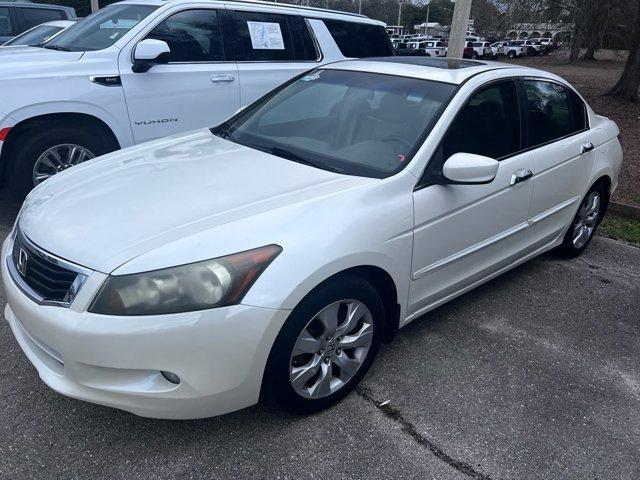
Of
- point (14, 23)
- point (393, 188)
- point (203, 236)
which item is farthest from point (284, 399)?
point (14, 23)

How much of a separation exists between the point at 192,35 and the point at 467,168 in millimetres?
3630

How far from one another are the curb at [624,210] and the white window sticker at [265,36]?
4003 millimetres

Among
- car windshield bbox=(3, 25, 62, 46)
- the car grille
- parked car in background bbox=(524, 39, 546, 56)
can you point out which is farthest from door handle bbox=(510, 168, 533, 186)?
parked car in background bbox=(524, 39, 546, 56)

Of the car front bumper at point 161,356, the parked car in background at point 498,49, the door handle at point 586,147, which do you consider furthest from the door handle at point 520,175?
the parked car in background at point 498,49

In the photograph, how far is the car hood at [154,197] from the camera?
232 centimetres

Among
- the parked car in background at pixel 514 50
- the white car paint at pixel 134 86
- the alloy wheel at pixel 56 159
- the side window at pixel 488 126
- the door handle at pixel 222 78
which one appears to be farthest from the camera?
the parked car in background at pixel 514 50

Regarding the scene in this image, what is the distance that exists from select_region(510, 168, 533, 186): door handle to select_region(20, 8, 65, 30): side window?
9.78 meters

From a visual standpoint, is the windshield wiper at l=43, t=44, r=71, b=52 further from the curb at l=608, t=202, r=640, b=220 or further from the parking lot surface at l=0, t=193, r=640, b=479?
the curb at l=608, t=202, r=640, b=220

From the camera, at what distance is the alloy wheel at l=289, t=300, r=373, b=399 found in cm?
253

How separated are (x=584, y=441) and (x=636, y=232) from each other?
11.7 feet

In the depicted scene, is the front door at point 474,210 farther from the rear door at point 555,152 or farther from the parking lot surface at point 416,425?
the parking lot surface at point 416,425

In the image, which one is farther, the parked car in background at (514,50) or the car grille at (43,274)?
the parked car in background at (514,50)

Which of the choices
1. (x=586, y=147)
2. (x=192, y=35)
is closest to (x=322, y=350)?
(x=586, y=147)

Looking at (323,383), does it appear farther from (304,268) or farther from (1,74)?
(1,74)
